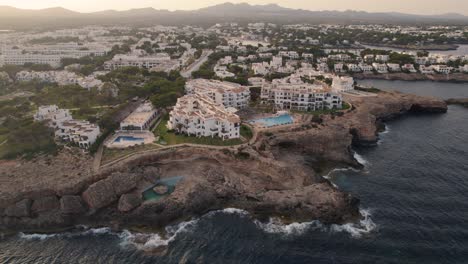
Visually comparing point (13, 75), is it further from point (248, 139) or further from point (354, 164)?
point (354, 164)

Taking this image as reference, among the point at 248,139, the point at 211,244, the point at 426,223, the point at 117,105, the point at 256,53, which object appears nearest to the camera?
the point at 211,244

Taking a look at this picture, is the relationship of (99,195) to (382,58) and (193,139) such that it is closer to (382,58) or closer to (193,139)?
(193,139)

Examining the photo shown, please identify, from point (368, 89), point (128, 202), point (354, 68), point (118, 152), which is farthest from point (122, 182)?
point (354, 68)

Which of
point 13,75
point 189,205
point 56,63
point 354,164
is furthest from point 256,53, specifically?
point 189,205

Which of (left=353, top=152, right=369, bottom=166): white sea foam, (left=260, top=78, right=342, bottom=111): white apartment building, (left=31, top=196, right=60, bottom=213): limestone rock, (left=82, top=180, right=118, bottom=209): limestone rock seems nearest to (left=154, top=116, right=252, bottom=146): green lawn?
(left=82, top=180, right=118, bottom=209): limestone rock

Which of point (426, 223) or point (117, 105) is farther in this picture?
point (117, 105)
